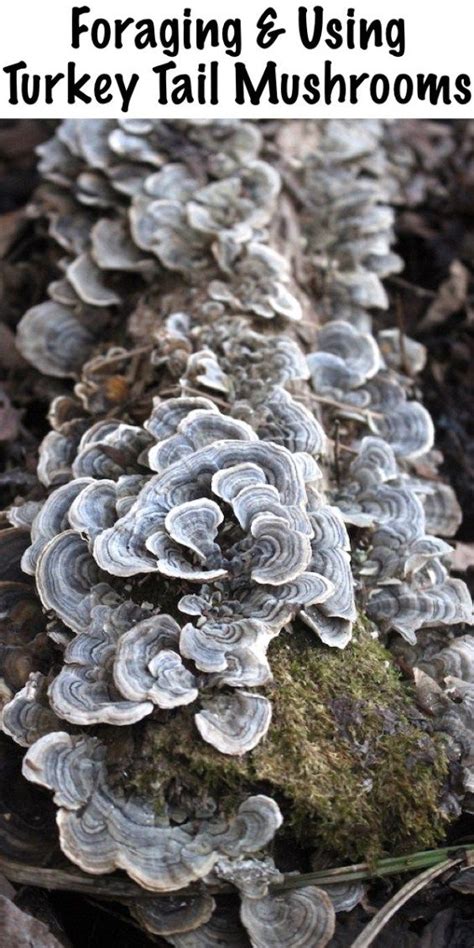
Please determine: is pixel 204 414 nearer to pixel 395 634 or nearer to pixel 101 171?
pixel 395 634

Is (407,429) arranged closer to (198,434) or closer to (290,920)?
(198,434)

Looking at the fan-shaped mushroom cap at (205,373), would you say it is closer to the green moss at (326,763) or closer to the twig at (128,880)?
the green moss at (326,763)

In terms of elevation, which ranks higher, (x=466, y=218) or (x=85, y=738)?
(x=466, y=218)

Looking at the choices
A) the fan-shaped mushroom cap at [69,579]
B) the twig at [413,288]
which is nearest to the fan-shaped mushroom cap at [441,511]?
the fan-shaped mushroom cap at [69,579]

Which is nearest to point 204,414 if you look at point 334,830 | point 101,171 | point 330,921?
point 334,830

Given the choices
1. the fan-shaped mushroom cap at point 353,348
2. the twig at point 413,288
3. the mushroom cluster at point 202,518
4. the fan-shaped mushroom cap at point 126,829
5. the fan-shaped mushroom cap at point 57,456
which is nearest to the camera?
the fan-shaped mushroom cap at point 126,829

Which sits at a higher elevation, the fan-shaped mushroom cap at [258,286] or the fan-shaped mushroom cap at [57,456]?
the fan-shaped mushroom cap at [258,286]

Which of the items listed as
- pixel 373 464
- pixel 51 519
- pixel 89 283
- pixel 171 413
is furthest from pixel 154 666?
pixel 89 283
